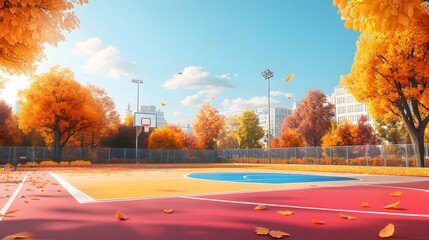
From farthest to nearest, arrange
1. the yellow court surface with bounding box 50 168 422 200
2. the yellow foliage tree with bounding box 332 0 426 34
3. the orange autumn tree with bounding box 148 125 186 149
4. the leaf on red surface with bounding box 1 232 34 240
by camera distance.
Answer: the orange autumn tree with bounding box 148 125 186 149 → the yellow court surface with bounding box 50 168 422 200 → the leaf on red surface with bounding box 1 232 34 240 → the yellow foliage tree with bounding box 332 0 426 34

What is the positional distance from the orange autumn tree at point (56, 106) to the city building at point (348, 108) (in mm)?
102798

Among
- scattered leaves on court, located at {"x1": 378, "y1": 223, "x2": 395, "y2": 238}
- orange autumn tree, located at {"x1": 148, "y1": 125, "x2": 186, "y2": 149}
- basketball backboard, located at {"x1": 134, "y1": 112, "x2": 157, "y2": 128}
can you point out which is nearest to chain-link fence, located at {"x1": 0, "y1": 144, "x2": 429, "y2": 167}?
basketball backboard, located at {"x1": 134, "y1": 112, "x2": 157, "y2": 128}

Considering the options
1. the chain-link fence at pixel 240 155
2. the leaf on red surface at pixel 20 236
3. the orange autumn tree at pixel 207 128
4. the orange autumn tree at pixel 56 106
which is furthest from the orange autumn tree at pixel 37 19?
the orange autumn tree at pixel 207 128

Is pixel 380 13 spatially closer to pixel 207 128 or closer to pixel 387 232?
pixel 387 232

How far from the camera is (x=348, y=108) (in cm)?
12431

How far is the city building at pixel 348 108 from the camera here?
119750 mm

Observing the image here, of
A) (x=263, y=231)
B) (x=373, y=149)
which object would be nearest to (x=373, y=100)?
(x=373, y=149)

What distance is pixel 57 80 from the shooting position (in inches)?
1478

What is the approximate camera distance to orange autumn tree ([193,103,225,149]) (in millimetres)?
59844

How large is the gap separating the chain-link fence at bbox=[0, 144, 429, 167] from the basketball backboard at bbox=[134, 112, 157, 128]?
352cm

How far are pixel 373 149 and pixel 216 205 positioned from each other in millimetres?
26789

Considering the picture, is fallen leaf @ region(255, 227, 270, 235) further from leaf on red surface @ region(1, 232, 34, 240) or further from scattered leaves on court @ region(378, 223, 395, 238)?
leaf on red surface @ region(1, 232, 34, 240)

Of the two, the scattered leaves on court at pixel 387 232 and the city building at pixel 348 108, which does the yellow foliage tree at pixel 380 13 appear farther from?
the city building at pixel 348 108

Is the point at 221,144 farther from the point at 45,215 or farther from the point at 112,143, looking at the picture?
the point at 45,215
